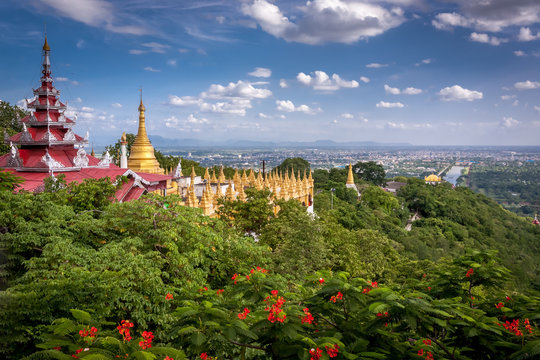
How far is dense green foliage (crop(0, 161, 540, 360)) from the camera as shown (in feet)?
20.3

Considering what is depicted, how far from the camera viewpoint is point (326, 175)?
91.6 metres

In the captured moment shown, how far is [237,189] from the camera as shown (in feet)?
95.5

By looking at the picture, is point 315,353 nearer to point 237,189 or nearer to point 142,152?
point 237,189

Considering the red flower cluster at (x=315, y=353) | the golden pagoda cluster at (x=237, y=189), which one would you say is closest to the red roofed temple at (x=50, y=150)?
the golden pagoda cluster at (x=237, y=189)

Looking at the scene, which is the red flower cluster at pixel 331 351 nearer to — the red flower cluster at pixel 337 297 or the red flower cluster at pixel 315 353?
the red flower cluster at pixel 315 353

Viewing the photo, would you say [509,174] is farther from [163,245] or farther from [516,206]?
[163,245]

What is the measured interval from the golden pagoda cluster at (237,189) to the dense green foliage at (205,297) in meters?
5.79

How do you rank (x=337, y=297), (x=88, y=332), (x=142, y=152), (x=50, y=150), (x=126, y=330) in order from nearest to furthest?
(x=88, y=332)
(x=126, y=330)
(x=337, y=297)
(x=50, y=150)
(x=142, y=152)

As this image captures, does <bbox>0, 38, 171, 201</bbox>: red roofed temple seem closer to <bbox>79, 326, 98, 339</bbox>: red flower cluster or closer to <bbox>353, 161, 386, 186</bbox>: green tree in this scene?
<bbox>79, 326, 98, 339</bbox>: red flower cluster

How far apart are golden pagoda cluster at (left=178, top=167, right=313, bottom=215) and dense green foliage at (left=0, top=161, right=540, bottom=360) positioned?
579 cm

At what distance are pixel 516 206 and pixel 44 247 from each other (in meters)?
132

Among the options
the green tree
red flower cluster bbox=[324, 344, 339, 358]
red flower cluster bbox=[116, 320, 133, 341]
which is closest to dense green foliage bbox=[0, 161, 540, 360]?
red flower cluster bbox=[324, 344, 339, 358]

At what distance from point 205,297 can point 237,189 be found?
1973cm

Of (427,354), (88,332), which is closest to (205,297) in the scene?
(88,332)
